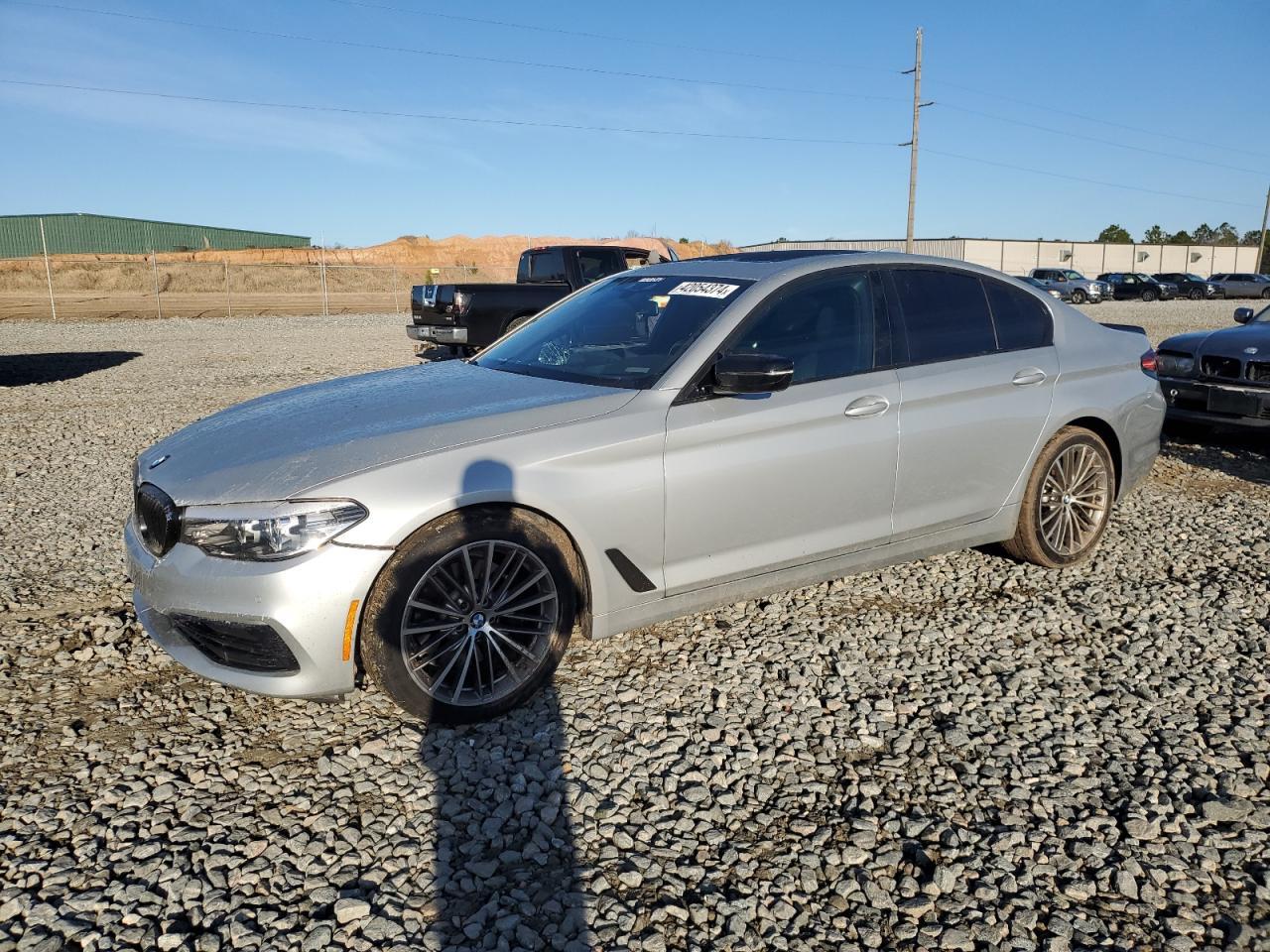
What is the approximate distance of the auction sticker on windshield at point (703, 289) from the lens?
4055 mm

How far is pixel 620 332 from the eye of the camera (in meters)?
4.21

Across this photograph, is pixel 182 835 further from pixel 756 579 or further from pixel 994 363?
pixel 994 363

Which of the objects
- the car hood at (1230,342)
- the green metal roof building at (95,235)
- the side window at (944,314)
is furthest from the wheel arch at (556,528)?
the green metal roof building at (95,235)

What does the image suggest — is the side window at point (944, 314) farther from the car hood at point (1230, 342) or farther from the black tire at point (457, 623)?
the car hood at point (1230, 342)

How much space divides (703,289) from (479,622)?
1.85 meters

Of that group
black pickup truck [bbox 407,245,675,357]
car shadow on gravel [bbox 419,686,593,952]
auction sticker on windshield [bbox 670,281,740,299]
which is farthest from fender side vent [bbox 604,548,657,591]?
black pickup truck [bbox 407,245,675,357]

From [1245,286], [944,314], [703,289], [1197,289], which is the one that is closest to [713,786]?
[703,289]

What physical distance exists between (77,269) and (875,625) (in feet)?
187

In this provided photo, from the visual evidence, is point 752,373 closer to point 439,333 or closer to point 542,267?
point 439,333

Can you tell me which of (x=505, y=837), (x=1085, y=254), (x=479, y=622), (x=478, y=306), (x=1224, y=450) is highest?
(x=1085, y=254)

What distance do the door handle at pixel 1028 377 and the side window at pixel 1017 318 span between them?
0.45ft

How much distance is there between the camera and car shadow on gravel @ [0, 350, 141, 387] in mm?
12880

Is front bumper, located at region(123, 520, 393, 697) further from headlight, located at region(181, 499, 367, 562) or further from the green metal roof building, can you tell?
the green metal roof building

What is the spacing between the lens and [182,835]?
269cm
